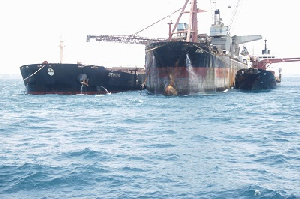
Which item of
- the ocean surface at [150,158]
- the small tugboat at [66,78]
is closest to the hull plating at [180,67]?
the small tugboat at [66,78]

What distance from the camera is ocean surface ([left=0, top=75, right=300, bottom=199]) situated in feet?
31.1

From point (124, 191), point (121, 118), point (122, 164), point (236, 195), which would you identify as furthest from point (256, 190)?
point (121, 118)

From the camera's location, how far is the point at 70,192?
925 centimetres

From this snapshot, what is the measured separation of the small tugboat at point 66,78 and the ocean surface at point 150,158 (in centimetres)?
2028

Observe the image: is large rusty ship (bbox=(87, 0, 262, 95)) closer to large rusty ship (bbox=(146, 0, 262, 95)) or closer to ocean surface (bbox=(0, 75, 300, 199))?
large rusty ship (bbox=(146, 0, 262, 95))

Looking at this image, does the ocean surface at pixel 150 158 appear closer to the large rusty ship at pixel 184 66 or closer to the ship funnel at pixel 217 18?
the large rusty ship at pixel 184 66

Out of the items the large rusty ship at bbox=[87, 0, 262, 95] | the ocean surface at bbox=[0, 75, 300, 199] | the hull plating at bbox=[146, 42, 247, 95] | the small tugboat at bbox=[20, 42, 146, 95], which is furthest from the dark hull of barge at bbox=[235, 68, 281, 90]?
the ocean surface at bbox=[0, 75, 300, 199]

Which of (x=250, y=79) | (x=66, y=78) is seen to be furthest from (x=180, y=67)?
(x=250, y=79)

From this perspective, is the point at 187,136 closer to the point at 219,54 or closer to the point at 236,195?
the point at 236,195

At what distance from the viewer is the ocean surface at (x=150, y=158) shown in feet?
31.1

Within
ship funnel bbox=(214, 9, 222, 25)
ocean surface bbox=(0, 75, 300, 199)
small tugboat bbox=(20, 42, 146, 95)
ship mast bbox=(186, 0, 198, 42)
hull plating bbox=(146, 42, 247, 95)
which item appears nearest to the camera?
ocean surface bbox=(0, 75, 300, 199)

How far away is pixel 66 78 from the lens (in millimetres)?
42500

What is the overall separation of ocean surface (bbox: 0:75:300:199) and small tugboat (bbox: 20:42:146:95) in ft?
66.5

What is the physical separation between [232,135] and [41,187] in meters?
10.5
